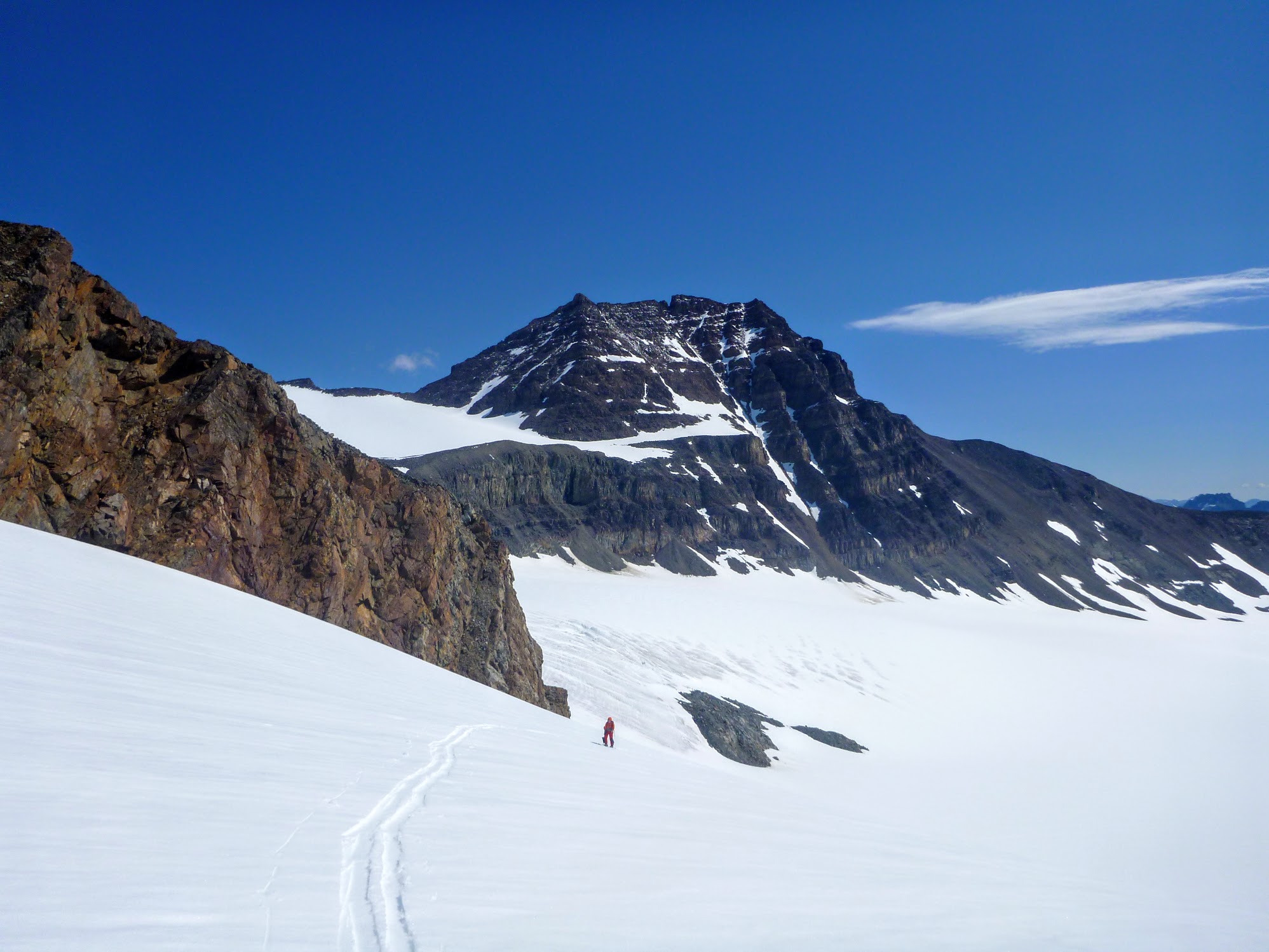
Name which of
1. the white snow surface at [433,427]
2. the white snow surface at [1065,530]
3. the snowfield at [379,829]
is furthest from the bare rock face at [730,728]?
the white snow surface at [1065,530]

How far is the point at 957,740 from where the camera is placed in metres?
36.4

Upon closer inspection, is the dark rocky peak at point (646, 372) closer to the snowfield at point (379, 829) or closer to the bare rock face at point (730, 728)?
the bare rock face at point (730, 728)

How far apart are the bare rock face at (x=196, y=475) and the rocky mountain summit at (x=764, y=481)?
4658 centimetres

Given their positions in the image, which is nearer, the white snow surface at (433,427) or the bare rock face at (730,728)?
the bare rock face at (730,728)

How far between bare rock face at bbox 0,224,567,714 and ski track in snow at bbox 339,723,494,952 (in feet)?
36.5

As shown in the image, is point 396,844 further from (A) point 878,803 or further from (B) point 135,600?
(A) point 878,803

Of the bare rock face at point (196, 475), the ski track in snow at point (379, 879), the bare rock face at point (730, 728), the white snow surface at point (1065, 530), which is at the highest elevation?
the white snow surface at point (1065, 530)

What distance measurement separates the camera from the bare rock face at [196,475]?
13.2 m

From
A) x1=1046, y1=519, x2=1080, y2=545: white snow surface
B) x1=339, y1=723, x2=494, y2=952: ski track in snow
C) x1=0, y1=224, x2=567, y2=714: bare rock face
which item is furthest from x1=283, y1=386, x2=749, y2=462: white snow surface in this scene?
x1=339, y1=723, x2=494, y2=952: ski track in snow

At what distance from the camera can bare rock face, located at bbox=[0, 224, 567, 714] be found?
1318cm

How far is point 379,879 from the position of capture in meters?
3.73

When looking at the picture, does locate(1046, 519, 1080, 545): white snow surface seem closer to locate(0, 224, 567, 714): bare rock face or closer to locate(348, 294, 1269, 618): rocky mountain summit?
locate(348, 294, 1269, 618): rocky mountain summit

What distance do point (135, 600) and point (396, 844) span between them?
6620 mm

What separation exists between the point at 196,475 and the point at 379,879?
13.9 m
